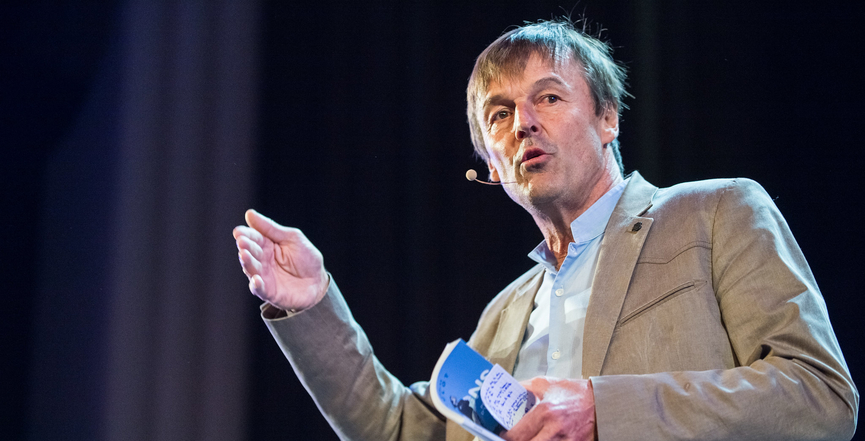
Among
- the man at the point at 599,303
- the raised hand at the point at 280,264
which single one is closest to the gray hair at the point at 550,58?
the man at the point at 599,303

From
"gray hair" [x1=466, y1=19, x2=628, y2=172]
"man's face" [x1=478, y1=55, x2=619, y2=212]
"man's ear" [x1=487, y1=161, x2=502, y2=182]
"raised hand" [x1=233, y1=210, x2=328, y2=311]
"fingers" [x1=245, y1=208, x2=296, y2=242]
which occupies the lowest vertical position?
"raised hand" [x1=233, y1=210, x2=328, y2=311]

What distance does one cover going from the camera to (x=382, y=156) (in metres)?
2.62

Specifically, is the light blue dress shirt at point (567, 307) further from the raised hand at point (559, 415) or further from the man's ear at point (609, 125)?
the raised hand at point (559, 415)

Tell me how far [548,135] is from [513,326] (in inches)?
19.7

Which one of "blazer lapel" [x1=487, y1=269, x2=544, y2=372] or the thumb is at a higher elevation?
the thumb

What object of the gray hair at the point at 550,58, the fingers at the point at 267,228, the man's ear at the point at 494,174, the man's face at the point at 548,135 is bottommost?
the fingers at the point at 267,228

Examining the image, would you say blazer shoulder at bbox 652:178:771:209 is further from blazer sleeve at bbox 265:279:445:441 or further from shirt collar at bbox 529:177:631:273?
blazer sleeve at bbox 265:279:445:441

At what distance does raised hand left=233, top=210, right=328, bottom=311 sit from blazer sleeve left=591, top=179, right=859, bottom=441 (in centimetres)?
67

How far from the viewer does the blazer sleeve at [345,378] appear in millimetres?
1451

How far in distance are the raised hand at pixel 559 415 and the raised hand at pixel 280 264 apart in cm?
59

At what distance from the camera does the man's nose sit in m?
1.65

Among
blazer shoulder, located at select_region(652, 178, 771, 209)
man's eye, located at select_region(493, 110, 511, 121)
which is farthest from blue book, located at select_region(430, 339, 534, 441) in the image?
man's eye, located at select_region(493, 110, 511, 121)

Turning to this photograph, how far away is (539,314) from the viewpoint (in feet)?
5.34

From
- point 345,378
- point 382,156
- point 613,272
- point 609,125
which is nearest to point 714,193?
point 613,272
